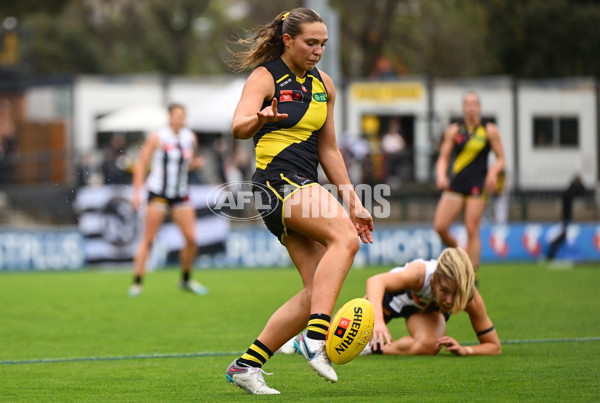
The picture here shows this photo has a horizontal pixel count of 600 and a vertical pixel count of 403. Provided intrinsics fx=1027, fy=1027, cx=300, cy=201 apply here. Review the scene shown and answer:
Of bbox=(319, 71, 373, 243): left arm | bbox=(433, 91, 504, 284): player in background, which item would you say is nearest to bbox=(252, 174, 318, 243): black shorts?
bbox=(319, 71, 373, 243): left arm

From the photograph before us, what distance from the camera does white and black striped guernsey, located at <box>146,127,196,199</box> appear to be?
12344mm

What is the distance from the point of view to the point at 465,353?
728cm

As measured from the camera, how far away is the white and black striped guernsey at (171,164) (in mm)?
12344

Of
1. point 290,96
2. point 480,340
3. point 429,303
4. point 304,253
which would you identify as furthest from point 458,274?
point 290,96

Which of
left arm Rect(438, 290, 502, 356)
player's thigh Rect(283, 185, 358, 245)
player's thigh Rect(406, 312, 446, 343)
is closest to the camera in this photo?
player's thigh Rect(283, 185, 358, 245)

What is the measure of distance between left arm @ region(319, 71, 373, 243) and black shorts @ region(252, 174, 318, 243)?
323 millimetres

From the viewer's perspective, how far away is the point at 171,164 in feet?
40.7

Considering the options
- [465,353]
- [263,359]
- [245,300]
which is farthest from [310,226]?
[245,300]

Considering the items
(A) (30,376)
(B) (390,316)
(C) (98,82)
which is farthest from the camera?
(C) (98,82)

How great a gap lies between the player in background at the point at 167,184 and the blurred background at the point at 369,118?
3.21 meters

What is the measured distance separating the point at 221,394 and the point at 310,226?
116 centimetres

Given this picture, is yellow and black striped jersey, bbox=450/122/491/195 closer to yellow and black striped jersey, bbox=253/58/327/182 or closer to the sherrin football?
yellow and black striped jersey, bbox=253/58/327/182

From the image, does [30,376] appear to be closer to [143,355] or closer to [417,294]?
[143,355]

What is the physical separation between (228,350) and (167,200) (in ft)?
15.7
